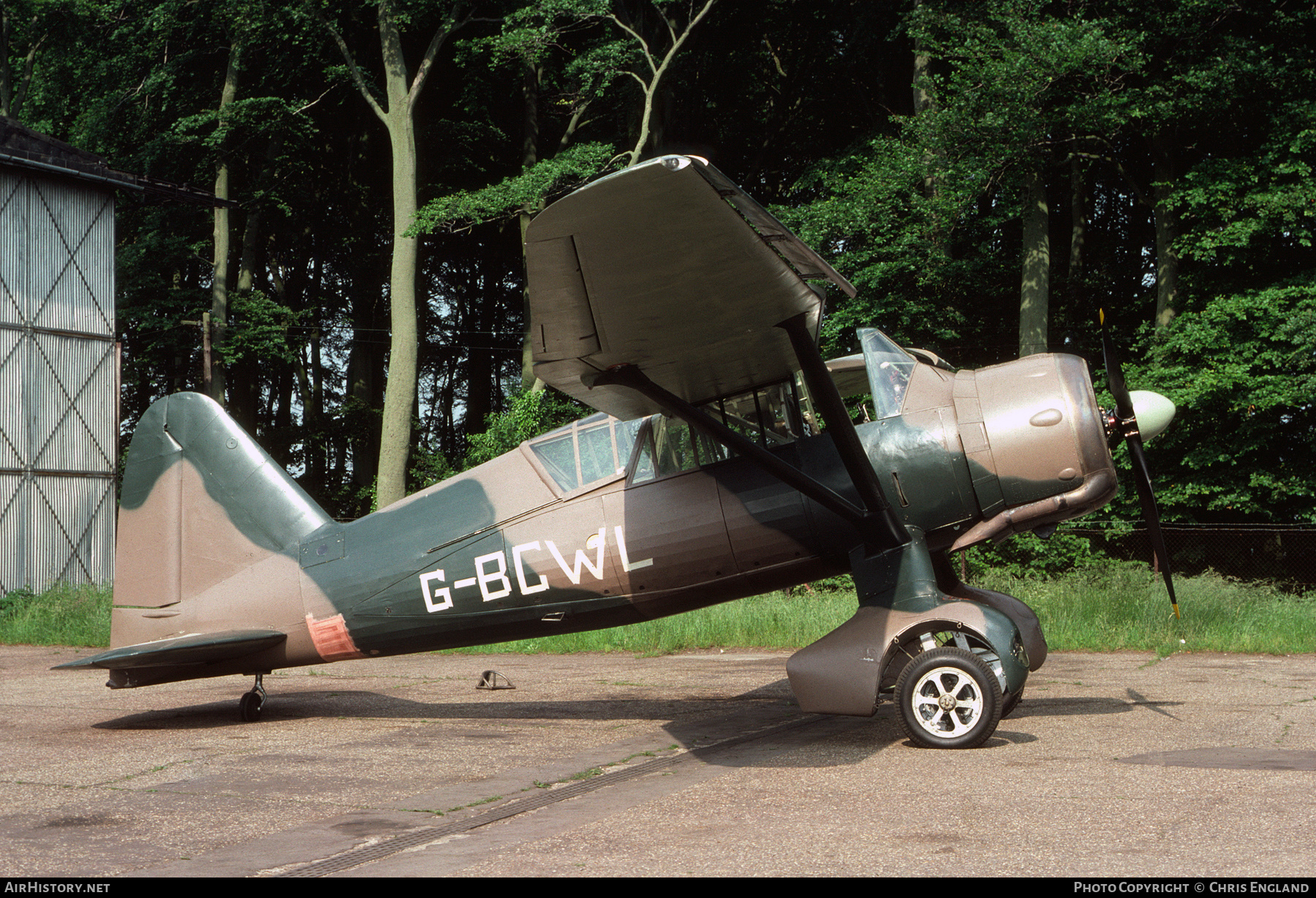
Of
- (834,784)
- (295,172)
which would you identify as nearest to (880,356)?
(834,784)

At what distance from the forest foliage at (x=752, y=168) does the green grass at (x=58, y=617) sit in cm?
948

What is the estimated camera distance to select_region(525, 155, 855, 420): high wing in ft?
18.5

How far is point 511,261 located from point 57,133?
52.9 ft

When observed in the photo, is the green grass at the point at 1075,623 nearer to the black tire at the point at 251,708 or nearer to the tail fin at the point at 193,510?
the black tire at the point at 251,708

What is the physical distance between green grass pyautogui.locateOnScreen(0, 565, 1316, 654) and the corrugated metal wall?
5716mm

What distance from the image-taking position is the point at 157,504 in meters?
9.56

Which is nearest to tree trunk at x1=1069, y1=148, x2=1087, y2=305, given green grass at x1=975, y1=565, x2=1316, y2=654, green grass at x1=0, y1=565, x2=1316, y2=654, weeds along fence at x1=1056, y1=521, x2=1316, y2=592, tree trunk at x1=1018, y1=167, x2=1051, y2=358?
tree trunk at x1=1018, y1=167, x2=1051, y2=358

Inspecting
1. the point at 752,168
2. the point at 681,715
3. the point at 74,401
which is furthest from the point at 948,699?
the point at 752,168

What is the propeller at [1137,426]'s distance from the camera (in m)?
8.27

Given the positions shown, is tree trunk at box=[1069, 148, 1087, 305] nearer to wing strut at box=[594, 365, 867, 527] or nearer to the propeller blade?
the propeller blade

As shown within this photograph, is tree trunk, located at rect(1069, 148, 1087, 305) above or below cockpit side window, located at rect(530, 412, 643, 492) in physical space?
above

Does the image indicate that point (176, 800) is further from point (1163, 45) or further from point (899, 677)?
point (1163, 45)

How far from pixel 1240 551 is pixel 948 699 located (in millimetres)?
17462

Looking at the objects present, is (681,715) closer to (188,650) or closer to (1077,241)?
(188,650)
